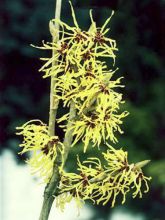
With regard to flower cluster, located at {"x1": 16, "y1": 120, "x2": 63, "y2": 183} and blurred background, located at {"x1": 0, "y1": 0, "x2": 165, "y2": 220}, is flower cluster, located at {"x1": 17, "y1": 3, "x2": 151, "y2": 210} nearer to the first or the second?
flower cluster, located at {"x1": 16, "y1": 120, "x2": 63, "y2": 183}

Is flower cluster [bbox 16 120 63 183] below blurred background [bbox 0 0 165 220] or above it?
below

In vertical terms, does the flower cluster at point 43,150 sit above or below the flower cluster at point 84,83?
below

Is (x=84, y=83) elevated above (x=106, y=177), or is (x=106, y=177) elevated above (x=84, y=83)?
(x=84, y=83)

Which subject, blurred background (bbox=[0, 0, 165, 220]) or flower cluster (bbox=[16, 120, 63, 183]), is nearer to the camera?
flower cluster (bbox=[16, 120, 63, 183])

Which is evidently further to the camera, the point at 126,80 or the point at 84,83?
the point at 126,80

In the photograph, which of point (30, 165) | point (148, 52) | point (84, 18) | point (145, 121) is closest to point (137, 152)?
point (145, 121)

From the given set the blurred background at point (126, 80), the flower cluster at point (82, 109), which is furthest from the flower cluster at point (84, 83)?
the blurred background at point (126, 80)

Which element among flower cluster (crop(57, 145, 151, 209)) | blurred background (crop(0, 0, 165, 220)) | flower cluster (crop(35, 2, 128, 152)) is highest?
blurred background (crop(0, 0, 165, 220))

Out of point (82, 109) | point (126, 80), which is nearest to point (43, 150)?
point (82, 109)

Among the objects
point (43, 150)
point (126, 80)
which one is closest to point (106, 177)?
point (43, 150)

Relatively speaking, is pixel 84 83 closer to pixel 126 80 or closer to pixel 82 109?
pixel 82 109

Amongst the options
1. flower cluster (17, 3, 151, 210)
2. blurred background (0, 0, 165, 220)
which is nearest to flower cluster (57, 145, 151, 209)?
flower cluster (17, 3, 151, 210)

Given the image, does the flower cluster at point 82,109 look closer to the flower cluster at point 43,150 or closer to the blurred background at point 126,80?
the flower cluster at point 43,150
